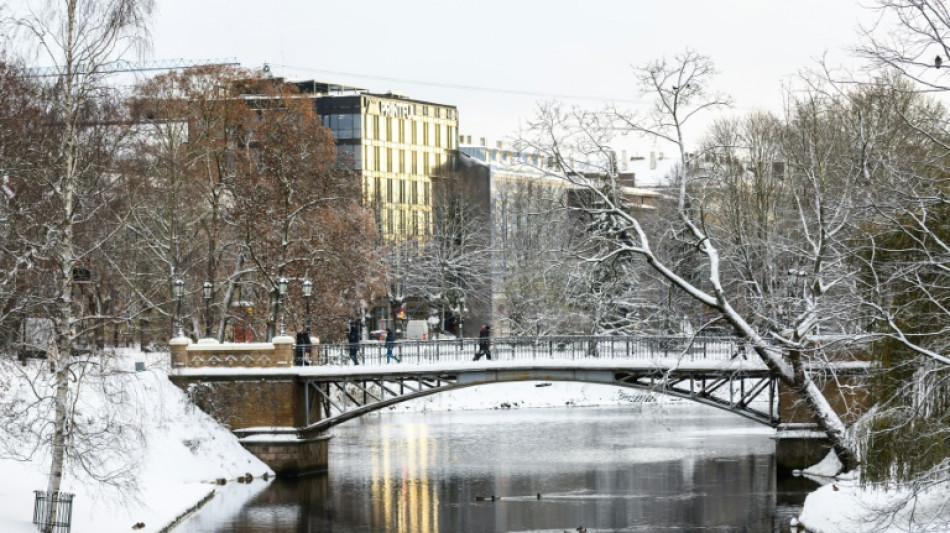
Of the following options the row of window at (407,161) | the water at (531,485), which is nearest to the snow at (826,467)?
the water at (531,485)

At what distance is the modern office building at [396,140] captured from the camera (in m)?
115

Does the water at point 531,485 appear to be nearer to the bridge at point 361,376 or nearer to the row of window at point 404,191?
the bridge at point 361,376

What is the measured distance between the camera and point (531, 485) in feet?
148

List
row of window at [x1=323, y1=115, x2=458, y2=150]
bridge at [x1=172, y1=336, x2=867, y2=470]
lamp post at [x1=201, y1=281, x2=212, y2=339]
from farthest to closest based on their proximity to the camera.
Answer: row of window at [x1=323, y1=115, x2=458, y2=150] < lamp post at [x1=201, y1=281, x2=212, y2=339] < bridge at [x1=172, y1=336, x2=867, y2=470]

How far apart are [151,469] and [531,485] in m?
10.6

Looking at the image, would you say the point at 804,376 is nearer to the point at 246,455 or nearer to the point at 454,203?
the point at 246,455

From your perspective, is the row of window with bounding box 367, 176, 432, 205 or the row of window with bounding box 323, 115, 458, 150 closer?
the row of window with bounding box 323, 115, 458, 150

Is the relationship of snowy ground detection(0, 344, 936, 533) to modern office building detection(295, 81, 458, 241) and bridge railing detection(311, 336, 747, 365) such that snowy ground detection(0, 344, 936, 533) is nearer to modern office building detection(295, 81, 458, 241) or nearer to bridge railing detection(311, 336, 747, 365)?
bridge railing detection(311, 336, 747, 365)

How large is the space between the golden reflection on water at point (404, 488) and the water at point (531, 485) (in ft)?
0.13

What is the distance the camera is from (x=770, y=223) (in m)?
66.2

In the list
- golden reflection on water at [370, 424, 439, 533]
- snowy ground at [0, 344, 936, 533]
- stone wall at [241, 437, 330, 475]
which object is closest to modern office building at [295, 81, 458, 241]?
golden reflection on water at [370, 424, 439, 533]

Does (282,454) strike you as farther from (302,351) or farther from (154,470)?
(154,470)

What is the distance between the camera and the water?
38188 mm

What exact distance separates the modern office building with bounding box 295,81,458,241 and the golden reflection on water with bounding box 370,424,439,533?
52.6 m
